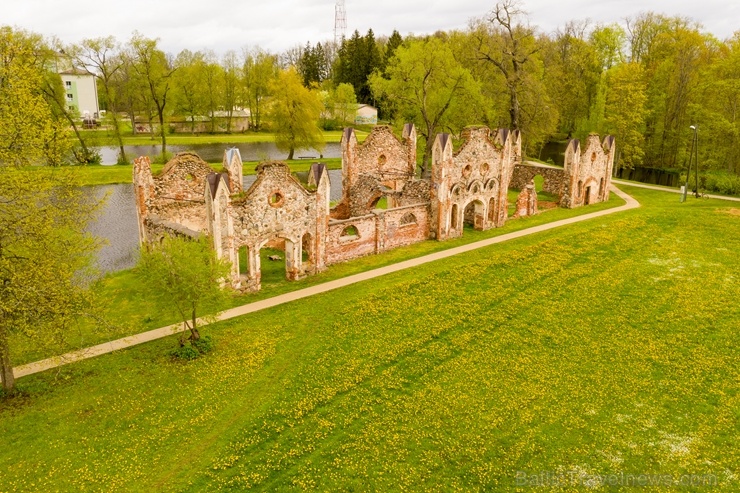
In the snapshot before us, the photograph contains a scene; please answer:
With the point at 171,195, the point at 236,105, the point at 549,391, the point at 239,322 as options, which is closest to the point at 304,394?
the point at 239,322

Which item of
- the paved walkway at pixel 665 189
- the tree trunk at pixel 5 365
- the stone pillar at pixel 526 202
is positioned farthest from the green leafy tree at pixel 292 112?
the tree trunk at pixel 5 365

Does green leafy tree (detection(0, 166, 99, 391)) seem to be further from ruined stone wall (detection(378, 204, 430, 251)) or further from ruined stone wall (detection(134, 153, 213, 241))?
ruined stone wall (detection(378, 204, 430, 251))

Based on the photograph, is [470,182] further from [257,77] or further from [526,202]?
[257,77]

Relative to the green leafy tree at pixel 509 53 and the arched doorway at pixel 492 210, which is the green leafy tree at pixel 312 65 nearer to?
the green leafy tree at pixel 509 53

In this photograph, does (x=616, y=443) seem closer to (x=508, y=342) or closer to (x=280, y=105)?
(x=508, y=342)

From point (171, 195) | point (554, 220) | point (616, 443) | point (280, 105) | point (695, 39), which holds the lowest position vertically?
point (616, 443)

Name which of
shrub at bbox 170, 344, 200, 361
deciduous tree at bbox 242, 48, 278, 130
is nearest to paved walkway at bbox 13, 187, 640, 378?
shrub at bbox 170, 344, 200, 361

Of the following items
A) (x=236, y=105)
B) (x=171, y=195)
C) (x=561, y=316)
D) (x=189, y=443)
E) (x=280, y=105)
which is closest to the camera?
(x=189, y=443)
